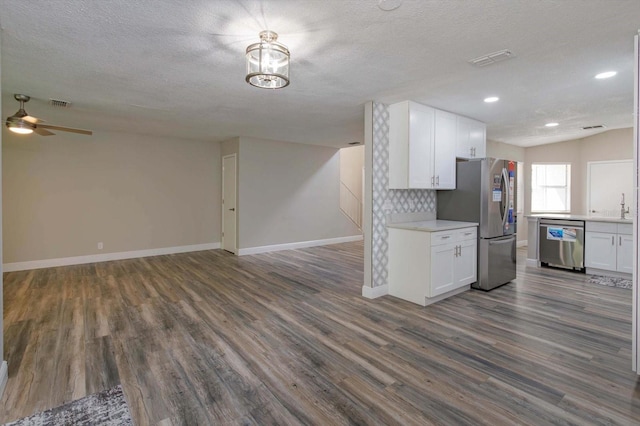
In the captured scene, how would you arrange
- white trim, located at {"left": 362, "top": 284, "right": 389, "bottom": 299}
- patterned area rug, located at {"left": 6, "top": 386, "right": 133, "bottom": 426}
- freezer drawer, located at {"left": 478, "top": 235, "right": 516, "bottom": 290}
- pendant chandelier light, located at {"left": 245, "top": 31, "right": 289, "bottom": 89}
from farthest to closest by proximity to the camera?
freezer drawer, located at {"left": 478, "top": 235, "right": 516, "bottom": 290}
white trim, located at {"left": 362, "top": 284, "right": 389, "bottom": 299}
pendant chandelier light, located at {"left": 245, "top": 31, "right": 289, "bottom": 89}
patterned area rug, located at {"left": 6, "top": 386, "right": 133, "bottom": 426}

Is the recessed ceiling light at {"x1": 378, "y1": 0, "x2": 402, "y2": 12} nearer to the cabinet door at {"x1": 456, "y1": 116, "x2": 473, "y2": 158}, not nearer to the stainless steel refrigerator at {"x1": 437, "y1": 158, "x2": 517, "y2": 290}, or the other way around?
the stainless steel refrigerator at {"x1": 437, "y1": 158, "x2": 517, "y2": 290}

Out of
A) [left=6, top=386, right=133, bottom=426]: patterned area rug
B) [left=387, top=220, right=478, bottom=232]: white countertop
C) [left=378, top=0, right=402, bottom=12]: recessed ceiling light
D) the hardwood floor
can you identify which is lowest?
[left=6, top=386, right=133, bottom=426]: patterned area rug

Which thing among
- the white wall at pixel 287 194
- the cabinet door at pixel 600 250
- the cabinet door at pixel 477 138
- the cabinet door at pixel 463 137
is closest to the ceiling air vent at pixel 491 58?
the cabinet door at pixel 463 137

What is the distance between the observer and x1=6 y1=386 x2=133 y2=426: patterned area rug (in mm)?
1901

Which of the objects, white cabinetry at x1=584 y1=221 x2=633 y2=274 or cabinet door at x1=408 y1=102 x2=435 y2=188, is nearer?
cabinet door at x1=408 y1=102 x2=435 y2=188

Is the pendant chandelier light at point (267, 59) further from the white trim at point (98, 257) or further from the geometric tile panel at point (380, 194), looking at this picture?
the white trim at point (98, 257)

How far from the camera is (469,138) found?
202 inches

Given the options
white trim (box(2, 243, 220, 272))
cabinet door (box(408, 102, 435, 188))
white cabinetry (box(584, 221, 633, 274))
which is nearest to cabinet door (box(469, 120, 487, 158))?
cabinet door (box(408, 102, 435, 188))

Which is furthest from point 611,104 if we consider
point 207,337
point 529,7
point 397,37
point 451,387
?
point 207,337

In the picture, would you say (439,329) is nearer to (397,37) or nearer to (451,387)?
(451,387)

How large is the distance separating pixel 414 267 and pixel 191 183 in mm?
5534

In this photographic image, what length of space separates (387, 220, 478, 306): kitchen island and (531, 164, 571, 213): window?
510 centimetres

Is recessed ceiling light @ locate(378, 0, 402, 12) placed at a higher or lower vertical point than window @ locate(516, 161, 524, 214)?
higher

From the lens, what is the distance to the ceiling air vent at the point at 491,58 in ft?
9.05
